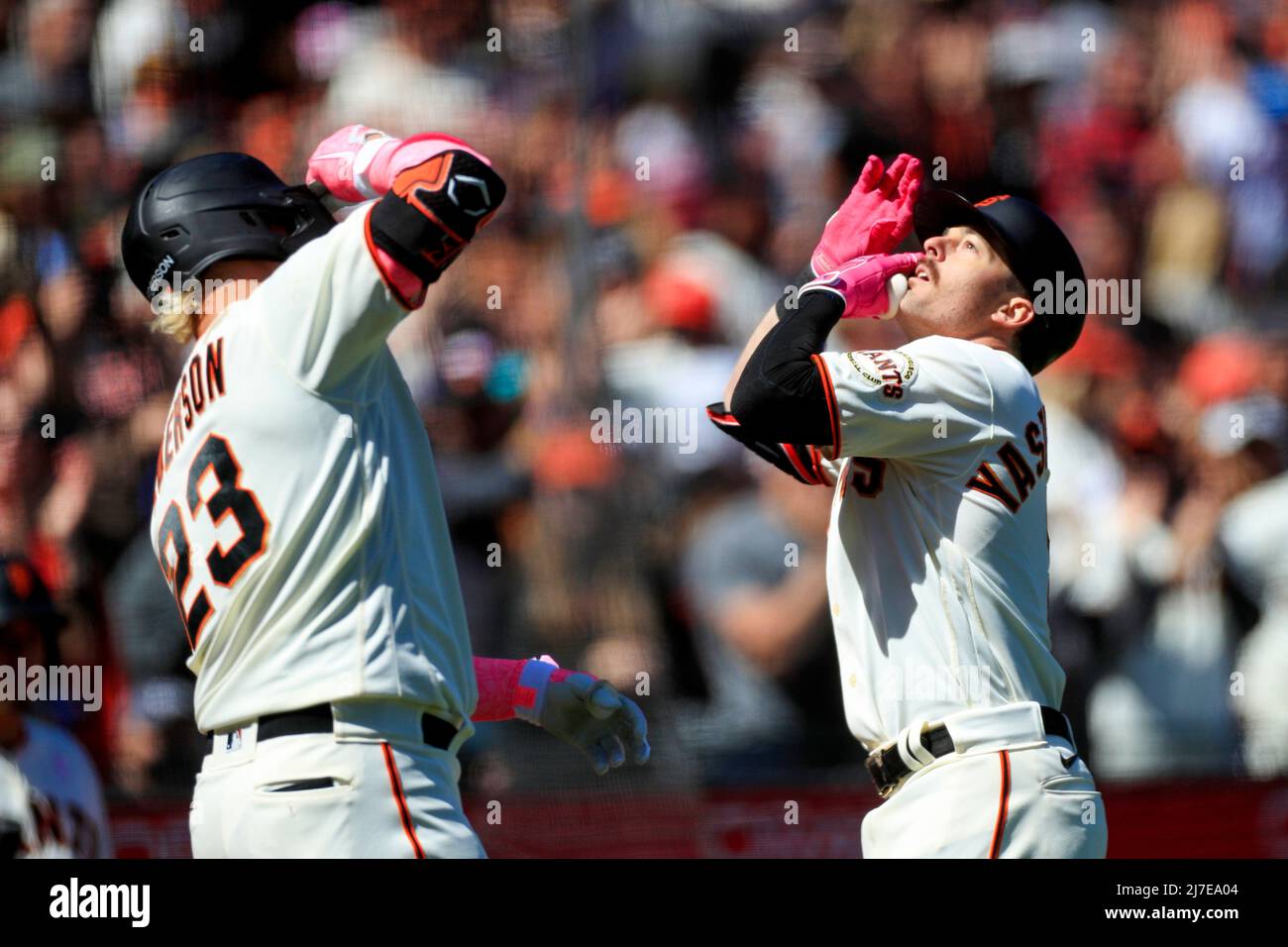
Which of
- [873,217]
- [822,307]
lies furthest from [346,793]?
[873,217]

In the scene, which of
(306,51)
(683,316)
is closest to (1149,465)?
(683,316)

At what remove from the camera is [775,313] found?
3.77 m

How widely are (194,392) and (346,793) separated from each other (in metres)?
0.77

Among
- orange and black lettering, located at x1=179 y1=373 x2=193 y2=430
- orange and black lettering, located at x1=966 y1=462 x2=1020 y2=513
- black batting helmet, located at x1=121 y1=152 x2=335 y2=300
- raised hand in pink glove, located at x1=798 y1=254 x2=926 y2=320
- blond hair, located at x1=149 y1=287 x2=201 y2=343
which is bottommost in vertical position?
orange and black lettering, located at x1=966 y1=462 x2=1020 y2=513

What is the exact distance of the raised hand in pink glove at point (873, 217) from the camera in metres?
3.71

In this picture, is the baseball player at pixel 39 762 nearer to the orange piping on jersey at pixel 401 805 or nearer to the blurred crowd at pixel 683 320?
the blurred crowd at pixel 683 320

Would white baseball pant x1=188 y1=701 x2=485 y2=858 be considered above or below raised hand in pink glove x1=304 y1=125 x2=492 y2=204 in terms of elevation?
below

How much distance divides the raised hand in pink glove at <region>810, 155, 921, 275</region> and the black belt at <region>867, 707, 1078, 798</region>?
100 centimetres

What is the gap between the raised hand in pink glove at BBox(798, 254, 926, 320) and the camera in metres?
3.57

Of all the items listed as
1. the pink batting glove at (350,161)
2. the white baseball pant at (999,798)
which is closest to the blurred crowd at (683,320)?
the white baseball pant at (999,798)

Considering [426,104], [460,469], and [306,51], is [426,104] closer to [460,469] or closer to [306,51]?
[306,51]

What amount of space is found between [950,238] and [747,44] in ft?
9.26

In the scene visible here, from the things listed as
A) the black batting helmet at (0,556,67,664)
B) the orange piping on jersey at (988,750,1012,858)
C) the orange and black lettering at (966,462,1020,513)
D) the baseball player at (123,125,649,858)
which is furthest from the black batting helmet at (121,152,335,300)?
the black batting helmet at (0,556,67,664)

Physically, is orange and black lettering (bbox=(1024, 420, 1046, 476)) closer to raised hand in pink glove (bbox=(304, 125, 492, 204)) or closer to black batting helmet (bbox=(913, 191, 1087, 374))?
black batting helmet (bbox=(913, 191, 1087, 374))
